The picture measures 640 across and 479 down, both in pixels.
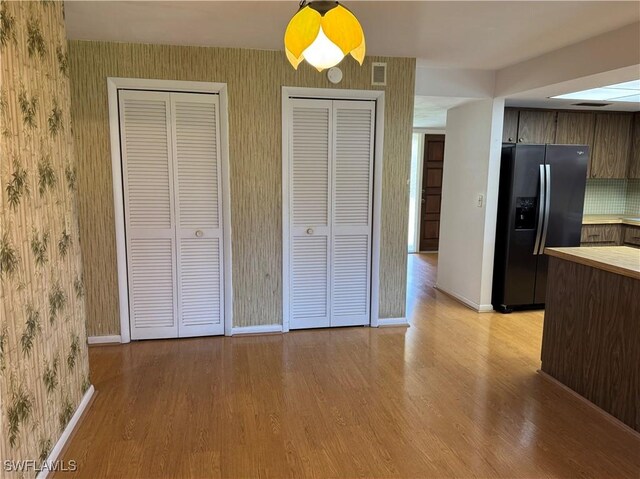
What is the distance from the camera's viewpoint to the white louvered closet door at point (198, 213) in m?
3.50

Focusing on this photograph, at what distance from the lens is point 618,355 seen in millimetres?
2496

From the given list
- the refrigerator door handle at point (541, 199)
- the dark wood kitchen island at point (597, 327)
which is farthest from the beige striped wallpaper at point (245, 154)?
the refrigerator door handle at point (541, 199)

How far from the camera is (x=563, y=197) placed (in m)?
4.43

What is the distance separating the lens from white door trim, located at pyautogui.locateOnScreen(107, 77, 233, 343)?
334cm

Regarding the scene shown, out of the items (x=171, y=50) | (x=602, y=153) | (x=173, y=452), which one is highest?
(x=171, y=50)

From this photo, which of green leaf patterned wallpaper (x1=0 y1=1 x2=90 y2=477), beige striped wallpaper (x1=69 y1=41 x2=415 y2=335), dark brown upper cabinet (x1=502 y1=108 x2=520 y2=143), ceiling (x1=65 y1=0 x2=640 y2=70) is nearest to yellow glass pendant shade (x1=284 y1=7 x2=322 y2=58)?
ceiling (x1=65 y1=0 x2=640 y2=70)

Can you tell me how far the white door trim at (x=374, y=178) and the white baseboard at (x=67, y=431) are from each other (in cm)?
165

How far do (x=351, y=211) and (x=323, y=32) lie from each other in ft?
7.54

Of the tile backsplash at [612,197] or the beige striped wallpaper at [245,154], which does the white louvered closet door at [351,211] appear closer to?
the beige striped wallpaper at [245,154]

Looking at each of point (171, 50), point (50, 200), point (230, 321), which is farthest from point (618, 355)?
point (171, 50)

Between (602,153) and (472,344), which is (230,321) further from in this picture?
(602,153)

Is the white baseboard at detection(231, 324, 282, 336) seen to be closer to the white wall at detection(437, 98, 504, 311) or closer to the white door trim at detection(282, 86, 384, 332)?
the white door trim at detection(282, 86, 384, 332)

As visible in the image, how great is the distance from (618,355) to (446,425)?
1.07 meters

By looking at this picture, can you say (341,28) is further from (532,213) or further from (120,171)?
(532,213)
